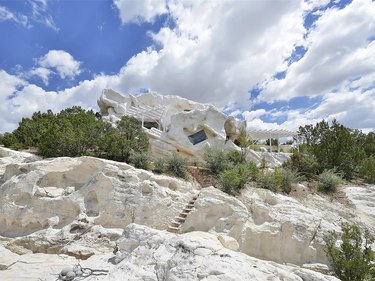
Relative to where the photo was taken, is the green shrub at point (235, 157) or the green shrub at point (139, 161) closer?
the green shrub at point (139, 161)

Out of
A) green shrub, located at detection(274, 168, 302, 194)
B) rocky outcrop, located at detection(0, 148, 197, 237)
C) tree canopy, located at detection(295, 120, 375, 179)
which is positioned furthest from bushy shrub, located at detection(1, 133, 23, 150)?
tree canopy, located at detection(295, 120, 375, 179)

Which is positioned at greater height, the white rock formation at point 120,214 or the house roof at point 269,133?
the house roof at point 269,133

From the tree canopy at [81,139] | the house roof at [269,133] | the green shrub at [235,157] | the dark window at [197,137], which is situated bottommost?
the green shrub at [235,157]

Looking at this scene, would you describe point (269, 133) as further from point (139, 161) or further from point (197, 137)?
point (139, 161)

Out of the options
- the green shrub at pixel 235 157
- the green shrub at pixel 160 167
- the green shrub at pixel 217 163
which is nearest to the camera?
the green shrub at pixel 160 167

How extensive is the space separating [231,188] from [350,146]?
10.5 m

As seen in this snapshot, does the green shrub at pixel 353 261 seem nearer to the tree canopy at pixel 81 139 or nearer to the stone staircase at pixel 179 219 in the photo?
the stone staircase at pixel 179 219

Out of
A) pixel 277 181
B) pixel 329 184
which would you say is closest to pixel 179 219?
pixel 277 181

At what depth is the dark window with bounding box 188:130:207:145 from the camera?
26.0m

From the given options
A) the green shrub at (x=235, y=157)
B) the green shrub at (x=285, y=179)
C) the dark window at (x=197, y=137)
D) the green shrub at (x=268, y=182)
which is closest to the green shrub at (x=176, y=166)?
the green shrub at (x=268, y=182)

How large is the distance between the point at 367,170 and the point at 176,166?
11.6 metres

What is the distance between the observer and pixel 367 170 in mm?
18047

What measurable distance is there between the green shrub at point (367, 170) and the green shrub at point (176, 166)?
36.5ft

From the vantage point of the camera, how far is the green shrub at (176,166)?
1419 centimetres
